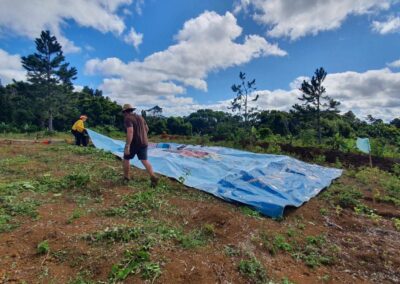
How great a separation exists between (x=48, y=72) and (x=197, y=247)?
2400cm

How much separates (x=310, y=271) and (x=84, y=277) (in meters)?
1.88

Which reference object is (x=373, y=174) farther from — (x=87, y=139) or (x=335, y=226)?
(x=87, y=139)

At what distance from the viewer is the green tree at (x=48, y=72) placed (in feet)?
70.5

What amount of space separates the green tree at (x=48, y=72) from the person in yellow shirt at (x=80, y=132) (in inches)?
585

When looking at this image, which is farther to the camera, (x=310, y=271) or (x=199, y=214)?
(x=199, y=214)

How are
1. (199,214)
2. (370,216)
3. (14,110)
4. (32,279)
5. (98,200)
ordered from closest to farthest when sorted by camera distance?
(32,279), (199,214), (98,200), (370,216), (14,110)

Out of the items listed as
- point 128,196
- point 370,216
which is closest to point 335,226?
point 370,216

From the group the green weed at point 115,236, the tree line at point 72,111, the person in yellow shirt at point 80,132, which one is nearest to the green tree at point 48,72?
the tree line at point 72,111

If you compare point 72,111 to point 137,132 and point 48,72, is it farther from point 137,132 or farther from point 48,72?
point 137,132

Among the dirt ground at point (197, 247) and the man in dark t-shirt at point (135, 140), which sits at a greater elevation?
the man in dark t-shirt at point (135, 140)

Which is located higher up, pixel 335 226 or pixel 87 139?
pixel 87 139

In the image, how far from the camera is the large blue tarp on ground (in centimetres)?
396

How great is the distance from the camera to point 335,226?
3.54m

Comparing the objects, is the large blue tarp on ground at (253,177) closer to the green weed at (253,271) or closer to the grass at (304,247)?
the grass at (304,247)
